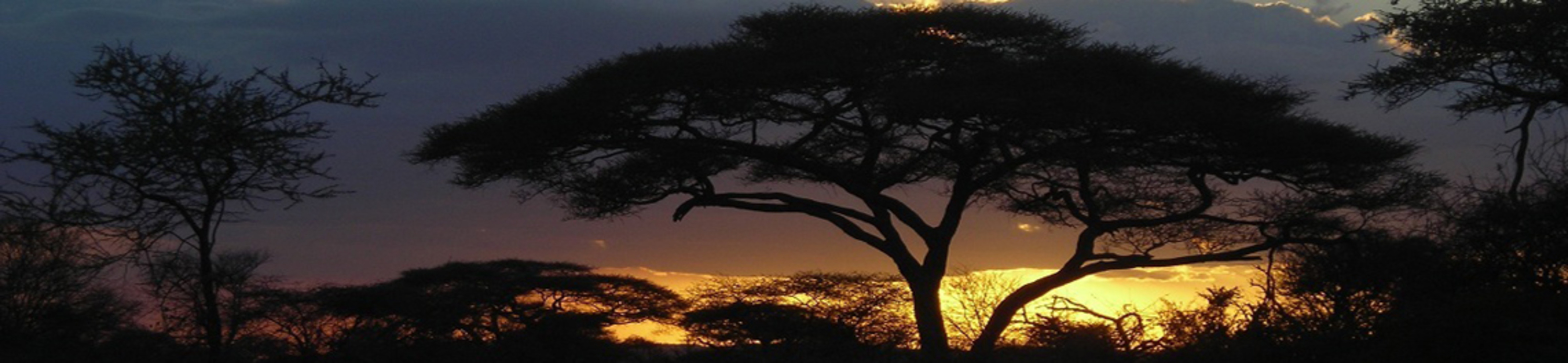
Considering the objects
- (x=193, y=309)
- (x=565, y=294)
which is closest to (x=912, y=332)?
(x=565, y=294)

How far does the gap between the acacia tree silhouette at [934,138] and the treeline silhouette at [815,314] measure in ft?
3.66

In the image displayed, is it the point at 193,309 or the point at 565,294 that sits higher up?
the point at 565,294

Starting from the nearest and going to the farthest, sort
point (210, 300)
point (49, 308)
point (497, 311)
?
point (210, 300) < point (49, 308) < point (497, 311)

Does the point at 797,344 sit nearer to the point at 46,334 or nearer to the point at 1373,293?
the point at 1373,293

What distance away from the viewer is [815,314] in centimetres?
2025

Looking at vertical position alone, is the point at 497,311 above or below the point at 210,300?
above

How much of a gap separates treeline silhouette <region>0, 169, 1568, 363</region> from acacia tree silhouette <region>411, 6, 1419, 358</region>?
112 centimetres

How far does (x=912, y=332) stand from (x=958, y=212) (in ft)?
5.91

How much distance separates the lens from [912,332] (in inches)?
813

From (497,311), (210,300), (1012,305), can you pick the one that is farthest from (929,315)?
(210,300)

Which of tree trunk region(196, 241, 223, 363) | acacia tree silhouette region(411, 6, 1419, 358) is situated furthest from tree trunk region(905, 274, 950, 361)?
tree trunk region(196, 241, 223, 363)

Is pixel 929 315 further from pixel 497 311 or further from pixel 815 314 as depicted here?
pixel 497 311

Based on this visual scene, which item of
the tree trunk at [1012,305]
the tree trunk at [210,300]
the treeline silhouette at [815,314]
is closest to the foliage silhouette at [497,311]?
the treeline silhouette at [815,314]

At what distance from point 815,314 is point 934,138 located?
275 cm
